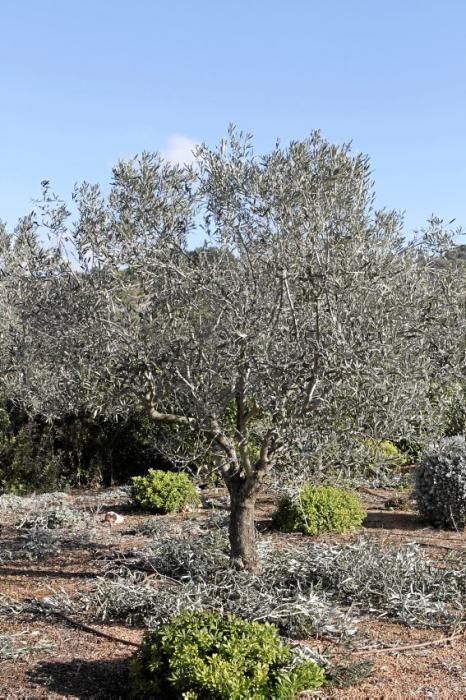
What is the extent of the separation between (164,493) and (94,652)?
597cm

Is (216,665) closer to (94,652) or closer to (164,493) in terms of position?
(94,652)

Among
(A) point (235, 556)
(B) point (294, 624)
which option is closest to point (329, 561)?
(A) point (235, 556)

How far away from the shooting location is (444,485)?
426 inches

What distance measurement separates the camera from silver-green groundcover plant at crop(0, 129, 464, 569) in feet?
20.2

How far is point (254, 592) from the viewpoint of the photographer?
24.1 ft

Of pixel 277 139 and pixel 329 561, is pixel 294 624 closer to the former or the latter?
pixel 329 561

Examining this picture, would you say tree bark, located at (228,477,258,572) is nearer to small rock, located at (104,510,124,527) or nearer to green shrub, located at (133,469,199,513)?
small rock, located at (104,510,124,527)

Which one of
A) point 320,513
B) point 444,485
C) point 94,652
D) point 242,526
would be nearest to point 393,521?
point 444,485

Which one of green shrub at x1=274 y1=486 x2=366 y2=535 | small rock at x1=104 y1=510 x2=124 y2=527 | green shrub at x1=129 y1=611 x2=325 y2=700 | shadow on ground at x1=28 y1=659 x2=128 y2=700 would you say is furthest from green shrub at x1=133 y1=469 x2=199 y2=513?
green shrub at x1=129 y1=611 x2=325 y2=700

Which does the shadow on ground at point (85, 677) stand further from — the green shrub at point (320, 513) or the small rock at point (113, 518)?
the small rock at point (113, 518)

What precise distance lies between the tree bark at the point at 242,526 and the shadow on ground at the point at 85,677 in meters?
2.19

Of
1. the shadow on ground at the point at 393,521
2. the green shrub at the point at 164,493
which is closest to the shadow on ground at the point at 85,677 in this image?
the shadow on ground at the point at 393,521

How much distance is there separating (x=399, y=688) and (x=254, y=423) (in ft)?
10.5

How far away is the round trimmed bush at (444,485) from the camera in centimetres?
1079
